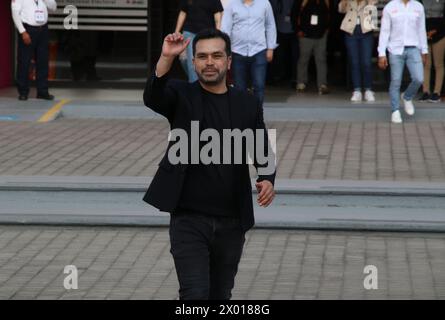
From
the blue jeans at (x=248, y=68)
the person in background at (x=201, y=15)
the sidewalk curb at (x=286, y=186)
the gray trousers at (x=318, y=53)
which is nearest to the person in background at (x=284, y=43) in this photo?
the gray trousers at (x=318, y=53)

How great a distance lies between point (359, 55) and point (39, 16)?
436 cm

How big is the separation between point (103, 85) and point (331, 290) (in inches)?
419

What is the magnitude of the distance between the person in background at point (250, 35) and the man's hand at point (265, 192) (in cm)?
772

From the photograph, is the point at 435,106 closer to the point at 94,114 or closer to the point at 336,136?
the point at 336,136

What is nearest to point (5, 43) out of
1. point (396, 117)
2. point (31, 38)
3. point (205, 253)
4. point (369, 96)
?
point (31, 38)

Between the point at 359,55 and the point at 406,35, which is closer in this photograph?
the point at 406,35

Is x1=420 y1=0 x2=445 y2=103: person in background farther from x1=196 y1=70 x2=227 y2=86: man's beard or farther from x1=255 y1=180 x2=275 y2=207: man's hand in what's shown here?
x1=196 y1=70 x2=227 y2=86: man's beard

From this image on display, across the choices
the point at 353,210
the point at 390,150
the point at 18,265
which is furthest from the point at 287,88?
the point at 18,265

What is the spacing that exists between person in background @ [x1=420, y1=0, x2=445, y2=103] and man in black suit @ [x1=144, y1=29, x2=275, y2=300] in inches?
400

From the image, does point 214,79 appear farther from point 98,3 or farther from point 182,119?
point 98,3

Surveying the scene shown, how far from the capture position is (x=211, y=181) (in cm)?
633

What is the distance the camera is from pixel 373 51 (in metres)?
18.0

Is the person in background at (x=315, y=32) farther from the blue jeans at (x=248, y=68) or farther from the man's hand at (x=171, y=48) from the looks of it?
the man's hand at (x=171, y=48)
